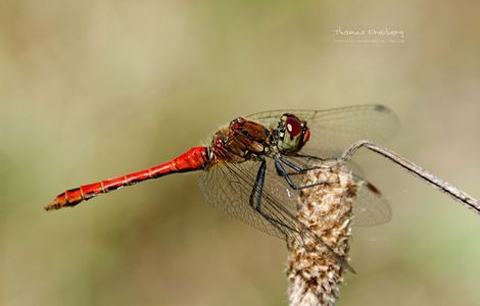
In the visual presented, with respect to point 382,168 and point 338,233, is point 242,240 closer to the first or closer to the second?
point 382,168

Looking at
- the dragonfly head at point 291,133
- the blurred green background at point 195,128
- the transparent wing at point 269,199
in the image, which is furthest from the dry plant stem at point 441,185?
the blurred green background at point 195,128

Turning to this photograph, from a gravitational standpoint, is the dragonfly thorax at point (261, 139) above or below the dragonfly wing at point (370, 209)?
above

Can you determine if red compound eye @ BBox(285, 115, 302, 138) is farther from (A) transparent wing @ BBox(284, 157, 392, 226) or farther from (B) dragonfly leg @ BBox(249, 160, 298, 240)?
(A) transparent wing @ BBox(284, 157, 392, 226)

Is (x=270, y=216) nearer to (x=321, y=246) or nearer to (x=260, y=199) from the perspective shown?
(x=260, y=199)

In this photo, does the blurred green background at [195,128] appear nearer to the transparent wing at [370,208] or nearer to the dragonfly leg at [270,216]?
the dragonfly leg at [270,216]

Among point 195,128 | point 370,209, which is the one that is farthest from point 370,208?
point 195,128

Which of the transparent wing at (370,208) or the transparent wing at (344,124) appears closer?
the transparent wing at (370,208)

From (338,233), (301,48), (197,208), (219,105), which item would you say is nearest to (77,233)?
(197,208)
